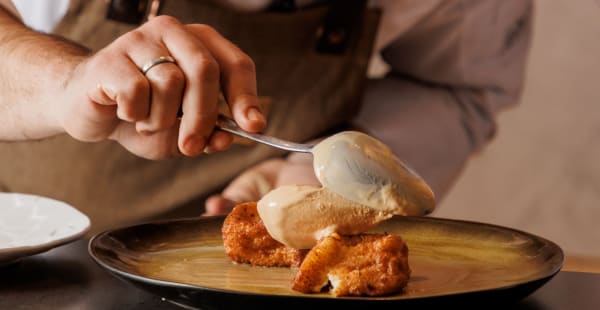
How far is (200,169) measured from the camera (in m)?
1.50

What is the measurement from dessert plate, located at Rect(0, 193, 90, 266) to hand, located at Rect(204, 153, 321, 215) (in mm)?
388

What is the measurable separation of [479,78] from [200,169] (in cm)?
56

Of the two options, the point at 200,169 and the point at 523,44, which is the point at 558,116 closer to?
the point at 523,44

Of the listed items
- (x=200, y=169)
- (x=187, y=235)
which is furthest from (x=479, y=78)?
(x=187, y=235)

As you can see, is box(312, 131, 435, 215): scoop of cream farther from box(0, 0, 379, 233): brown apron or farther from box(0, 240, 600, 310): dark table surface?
box(0, 0, 379, 233): brown apron

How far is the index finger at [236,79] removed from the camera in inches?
33.1

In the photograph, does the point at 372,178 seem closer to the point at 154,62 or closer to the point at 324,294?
the point at 324,294

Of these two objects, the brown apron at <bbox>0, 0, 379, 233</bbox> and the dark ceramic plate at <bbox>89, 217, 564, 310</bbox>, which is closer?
the dark ceramic plate at <bbox>89, 217, 564, 310</bbox>

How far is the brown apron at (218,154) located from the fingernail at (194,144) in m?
0.59

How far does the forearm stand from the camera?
992 mm

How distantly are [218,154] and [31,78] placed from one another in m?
0.50

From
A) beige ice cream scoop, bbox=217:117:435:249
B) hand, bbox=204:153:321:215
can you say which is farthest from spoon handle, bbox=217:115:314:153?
hand, bbox=204:153:321:215

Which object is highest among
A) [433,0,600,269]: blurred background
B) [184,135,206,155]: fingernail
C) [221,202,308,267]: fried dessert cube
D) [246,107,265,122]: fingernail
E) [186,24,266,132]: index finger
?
[186,24,266,132]: index finger

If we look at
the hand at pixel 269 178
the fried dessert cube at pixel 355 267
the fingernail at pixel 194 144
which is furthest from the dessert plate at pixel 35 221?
the hand at pixel 269 178
